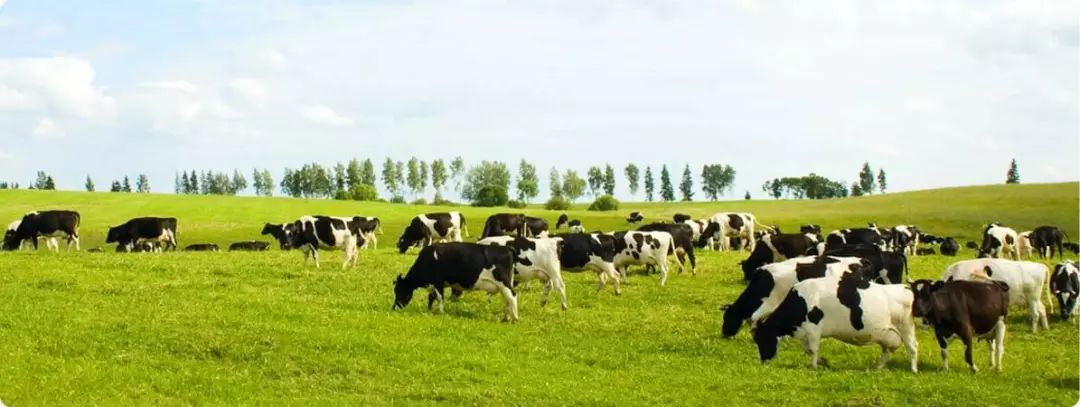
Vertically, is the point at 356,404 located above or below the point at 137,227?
below

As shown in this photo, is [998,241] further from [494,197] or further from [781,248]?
[494,197]

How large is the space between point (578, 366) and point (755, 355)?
4007mm

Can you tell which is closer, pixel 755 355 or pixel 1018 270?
pixel 755 355

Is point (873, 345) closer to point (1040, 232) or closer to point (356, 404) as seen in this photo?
point (356, 404)

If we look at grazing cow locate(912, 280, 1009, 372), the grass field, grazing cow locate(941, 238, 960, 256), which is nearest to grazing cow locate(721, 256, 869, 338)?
the grass field

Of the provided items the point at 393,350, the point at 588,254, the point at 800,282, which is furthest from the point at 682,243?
the point at 393,350

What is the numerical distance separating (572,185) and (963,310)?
17205 centimetres

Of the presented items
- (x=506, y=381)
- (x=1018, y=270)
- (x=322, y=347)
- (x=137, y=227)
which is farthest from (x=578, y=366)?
(x=137, y=227)

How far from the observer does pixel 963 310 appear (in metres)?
19.3

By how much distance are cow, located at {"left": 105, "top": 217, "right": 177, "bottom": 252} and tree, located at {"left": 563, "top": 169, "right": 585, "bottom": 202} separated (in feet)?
473

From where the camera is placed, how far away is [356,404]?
15.2 meters

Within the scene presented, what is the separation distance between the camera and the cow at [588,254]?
94.5ft

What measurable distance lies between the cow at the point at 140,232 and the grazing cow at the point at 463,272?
27.2 m

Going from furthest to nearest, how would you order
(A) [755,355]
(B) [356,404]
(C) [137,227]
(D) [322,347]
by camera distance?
(C) [137,227] < (A) [755,355] < (D) [322,347] < (B) [356,404]
